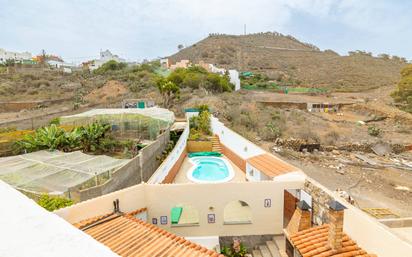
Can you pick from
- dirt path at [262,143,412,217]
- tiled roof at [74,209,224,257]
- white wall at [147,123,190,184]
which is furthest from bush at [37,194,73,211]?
dirt path at [262,143,412,217]

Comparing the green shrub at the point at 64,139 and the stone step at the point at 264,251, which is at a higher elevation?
the green shrub at the point at 64,139

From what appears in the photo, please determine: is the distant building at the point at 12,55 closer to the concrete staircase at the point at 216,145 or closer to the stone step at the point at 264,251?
the concrete staircase at the point at 216,145

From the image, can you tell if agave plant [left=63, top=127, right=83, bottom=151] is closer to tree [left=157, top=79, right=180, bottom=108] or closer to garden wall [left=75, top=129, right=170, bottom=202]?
garden wall [left=75, top=129, right=170, bottom=202]

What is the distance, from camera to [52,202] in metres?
6.54

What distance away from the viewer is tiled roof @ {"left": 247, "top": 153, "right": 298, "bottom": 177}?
9805 millimetres

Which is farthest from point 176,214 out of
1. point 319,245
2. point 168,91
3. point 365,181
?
point 168,91

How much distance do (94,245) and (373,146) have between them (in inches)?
971

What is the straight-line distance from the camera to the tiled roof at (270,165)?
386 inches

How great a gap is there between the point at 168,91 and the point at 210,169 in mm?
12971

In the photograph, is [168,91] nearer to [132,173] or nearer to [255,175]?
[255,175]

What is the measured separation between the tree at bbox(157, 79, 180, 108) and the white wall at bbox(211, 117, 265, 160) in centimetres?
808

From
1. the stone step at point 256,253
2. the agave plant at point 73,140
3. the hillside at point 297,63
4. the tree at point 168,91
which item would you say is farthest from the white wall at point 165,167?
the hillside at point 297,63

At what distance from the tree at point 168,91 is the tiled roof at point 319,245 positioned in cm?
2181

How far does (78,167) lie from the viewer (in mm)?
8680
